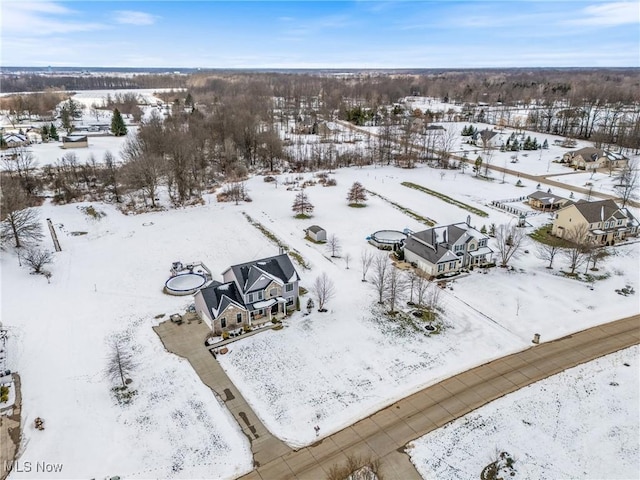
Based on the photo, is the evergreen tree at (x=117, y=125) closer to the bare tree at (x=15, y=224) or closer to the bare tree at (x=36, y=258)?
the bare tree at (x=15, y=224)

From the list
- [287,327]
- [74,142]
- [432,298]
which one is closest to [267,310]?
[287,327]

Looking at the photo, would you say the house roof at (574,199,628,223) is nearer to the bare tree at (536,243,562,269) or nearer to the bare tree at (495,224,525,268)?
the bare tree at (536,243,562,269)

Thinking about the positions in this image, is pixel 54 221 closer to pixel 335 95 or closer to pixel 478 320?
pixel 478 320

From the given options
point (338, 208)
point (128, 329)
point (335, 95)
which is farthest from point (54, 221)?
point (335, 95)

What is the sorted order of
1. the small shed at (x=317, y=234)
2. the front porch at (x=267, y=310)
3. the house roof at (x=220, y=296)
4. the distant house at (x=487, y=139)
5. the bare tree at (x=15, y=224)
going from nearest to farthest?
the house roof at (x=220, y=296)
the front porch at (x=267, y=310)
the bare tree at (x=15, y=224)
the small shed at (x=317, y=234)
the distant house at (x=487, y=139)

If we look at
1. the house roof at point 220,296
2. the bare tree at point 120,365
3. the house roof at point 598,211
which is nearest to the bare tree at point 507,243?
the house roof at point 598,211
